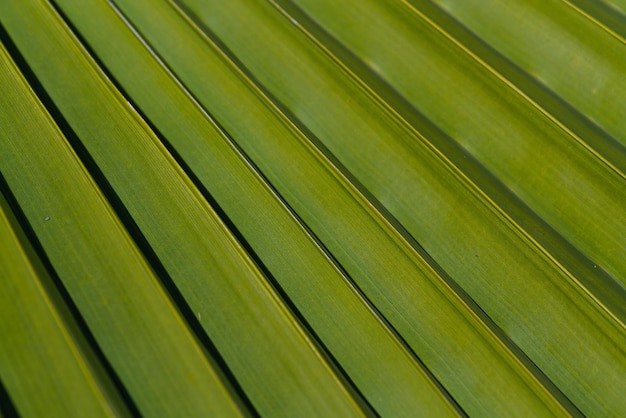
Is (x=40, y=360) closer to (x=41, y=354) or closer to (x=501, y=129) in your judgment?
→ (x=41, y=354)

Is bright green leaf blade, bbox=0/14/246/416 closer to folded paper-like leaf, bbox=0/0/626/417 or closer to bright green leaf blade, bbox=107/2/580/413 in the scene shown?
folded paper-like leaf, bbox=0/0/626/417

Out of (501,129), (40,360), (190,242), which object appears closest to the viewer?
(40,360)

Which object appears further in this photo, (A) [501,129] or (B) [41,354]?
(A) [501,129]

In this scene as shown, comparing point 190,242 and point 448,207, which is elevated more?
point 190,242

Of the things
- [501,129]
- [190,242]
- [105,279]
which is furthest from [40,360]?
[501,129]

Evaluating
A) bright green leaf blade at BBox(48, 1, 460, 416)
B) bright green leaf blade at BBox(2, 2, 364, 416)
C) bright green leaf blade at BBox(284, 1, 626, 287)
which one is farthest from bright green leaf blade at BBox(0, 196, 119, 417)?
bright green leaf blade at BBox(284, 1, 626, 287)

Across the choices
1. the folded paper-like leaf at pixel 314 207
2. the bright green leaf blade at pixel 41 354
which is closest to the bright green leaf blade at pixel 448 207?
the folded paper-like leaf at pixel 314 207

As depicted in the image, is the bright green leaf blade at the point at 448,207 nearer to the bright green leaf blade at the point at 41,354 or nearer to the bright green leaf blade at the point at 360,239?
the bright green leaf blade at the point at 360,239

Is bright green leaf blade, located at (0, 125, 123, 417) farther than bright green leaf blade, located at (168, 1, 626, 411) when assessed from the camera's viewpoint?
No
